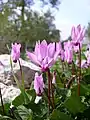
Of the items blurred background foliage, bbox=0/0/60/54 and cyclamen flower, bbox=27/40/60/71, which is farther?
blurred background foliage, bbox=0/0/60/54

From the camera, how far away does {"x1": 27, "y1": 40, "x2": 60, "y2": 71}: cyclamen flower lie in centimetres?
123

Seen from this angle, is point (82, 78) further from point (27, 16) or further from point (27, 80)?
point (27, 16)

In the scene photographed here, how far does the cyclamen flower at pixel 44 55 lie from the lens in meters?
1.23

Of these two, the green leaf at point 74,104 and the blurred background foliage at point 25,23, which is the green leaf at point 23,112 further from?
the blurred background foliage at point 25,23

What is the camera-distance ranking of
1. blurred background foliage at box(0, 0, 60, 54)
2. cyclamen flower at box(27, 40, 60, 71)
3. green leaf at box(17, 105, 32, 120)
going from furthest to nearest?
blurred background foliage at box(0, 0, 60, 54) → green leaf at box(17, 105, 32, 120) → cyclamen flower at box(27, 40, 60, 71)

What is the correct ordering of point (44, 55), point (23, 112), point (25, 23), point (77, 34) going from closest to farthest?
point (44, 55)
point (23, 112)
point (77, 34)
point (25, 23)

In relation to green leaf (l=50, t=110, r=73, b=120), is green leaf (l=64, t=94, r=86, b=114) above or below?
above

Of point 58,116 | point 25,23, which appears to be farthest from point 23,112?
point 25,23

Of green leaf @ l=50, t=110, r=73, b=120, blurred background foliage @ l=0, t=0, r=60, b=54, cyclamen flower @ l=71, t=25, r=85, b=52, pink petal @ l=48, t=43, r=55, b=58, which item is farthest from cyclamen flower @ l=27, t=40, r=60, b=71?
blurred background foliage @ l=0, t=0, r=60, b=54

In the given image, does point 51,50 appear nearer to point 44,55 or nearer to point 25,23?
point 44,55

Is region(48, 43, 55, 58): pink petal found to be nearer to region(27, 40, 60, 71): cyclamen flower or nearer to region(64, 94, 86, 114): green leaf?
region(27, 40, 60, 71): cyclamen flower

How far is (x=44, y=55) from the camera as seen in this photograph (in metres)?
1.24

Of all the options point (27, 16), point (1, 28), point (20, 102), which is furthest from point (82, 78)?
point (27, 16)

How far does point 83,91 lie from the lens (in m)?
1.45
